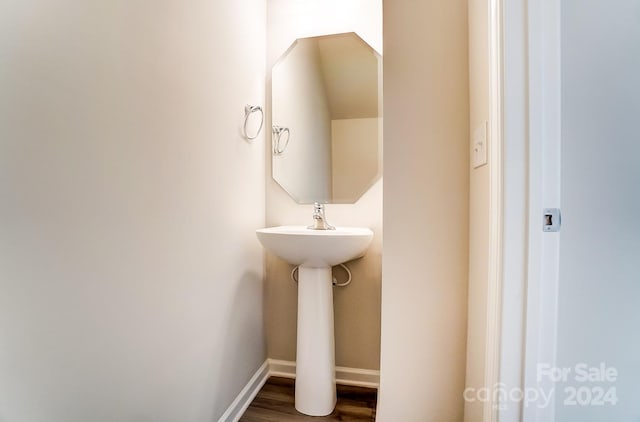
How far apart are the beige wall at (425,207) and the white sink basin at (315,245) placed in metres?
0.33

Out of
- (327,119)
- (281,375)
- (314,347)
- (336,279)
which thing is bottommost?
(281,375)

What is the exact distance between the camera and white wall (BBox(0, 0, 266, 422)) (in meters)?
0.61

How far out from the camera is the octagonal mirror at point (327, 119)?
1.73 meters

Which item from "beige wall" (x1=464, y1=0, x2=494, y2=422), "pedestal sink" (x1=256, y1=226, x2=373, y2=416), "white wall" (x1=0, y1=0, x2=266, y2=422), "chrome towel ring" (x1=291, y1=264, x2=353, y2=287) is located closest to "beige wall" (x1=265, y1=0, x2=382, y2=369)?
"chrome towel ring" (x1=291, y1=264, x2=353, y2=287)

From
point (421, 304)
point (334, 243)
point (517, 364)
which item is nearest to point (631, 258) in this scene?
point (517, 364)

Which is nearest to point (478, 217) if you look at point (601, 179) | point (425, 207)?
point (425, 207)

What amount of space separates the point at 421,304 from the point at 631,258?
0.54m

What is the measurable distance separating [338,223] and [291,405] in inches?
39.8

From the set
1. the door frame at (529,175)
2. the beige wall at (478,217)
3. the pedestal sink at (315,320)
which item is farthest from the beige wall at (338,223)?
the door frame at (529,175)

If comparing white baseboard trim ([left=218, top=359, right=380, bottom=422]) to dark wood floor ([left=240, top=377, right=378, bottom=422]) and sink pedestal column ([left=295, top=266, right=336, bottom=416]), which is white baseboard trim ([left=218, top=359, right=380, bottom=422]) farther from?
sink pedestal column ([left=295, top=266, right=336, bottom=416])

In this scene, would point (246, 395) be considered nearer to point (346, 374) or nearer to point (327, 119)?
point (346, 374)

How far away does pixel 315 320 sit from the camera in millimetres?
1471

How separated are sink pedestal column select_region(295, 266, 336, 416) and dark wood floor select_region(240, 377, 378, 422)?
5cm

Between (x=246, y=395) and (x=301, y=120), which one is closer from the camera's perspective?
(x=246, y=395)
